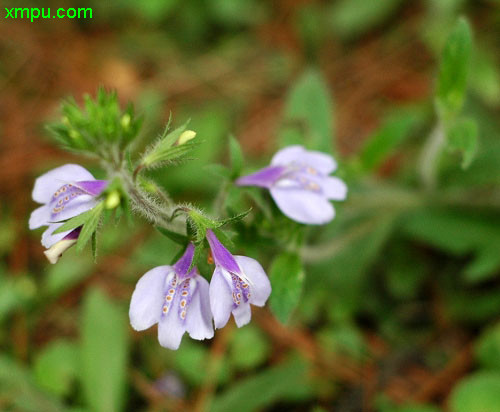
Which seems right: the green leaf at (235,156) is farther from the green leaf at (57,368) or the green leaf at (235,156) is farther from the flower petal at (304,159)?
the green leaf at (57,368)

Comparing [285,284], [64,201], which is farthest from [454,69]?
[64,201]

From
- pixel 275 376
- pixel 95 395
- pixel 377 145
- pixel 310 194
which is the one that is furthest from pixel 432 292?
pixel 95 395

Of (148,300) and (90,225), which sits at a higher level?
(90,225)

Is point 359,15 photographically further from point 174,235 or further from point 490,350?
point 174,235

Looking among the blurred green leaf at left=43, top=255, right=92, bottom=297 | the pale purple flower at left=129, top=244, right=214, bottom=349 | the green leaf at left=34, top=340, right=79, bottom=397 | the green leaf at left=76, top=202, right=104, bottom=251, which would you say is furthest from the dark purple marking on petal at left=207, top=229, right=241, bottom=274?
the blurred green leaf at left=43, top=255, right=92, bottom=297

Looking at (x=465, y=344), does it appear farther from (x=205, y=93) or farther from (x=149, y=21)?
(x=149, y=21)
